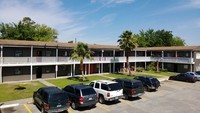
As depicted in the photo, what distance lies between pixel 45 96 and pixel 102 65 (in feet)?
80.2

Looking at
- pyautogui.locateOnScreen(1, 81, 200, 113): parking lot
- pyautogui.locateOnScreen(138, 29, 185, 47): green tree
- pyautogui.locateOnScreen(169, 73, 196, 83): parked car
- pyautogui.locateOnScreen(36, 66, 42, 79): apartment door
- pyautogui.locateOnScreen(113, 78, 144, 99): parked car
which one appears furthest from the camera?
pyautogui.locateOnScreen(138, 29, 185, 47): green tree

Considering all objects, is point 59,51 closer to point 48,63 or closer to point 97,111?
point 48,63

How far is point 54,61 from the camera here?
97.5 ft

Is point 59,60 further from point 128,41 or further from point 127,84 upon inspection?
point 127,84

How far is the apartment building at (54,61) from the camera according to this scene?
87.4 ft

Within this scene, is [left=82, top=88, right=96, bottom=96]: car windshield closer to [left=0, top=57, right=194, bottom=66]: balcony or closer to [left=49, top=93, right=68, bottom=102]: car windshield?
[left=49, top=93, right=68, bottom=102]: car windshield

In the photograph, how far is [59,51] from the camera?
32938 millimetres

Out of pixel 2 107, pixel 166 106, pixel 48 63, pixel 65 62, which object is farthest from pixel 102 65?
pixel 2 107

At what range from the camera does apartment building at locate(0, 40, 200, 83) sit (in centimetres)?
2664

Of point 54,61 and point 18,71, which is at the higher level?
point 54,61

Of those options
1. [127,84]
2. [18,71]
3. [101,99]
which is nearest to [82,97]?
[101,99]

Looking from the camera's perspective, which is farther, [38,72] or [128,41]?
[128,41]

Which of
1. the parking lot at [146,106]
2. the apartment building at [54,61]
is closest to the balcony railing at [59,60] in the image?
the apartment building at [54,61]

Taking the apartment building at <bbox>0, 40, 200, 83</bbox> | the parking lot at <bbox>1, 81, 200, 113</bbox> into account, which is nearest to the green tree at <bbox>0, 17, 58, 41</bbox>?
the apartment building at <bbox>0, 40, 200, 83</bbox>
